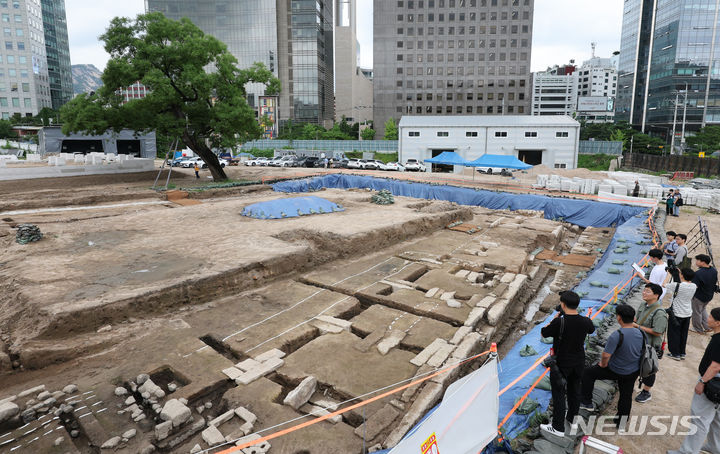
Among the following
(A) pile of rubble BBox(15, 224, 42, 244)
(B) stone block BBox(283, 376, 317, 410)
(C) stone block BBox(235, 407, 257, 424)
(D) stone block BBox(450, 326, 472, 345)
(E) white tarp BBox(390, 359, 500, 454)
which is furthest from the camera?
(A) pile of rubble BBox(15, 224, 42, 244)

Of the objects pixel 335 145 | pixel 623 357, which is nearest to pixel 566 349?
pixel 623 357

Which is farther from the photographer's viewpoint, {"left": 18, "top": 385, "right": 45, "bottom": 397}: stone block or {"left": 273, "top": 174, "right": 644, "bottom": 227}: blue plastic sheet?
{"left": 273, "top": 174, "right": 644, "bottom": 227}: blue plastic sheet

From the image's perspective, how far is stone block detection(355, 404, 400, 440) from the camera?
18.0 feet

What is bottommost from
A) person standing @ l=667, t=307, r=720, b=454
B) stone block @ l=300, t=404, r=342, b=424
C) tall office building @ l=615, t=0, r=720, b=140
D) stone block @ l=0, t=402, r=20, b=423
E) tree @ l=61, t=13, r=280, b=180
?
stone block @ l=300, t=404, r=342, b=424

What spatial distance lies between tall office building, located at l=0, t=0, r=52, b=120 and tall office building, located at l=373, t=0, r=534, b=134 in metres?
72.9

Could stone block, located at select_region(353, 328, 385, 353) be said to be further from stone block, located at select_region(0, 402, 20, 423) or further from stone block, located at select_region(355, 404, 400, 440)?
stone block, located at select_region(0, 402, 20, 423)

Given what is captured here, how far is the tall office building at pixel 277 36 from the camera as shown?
276 feet

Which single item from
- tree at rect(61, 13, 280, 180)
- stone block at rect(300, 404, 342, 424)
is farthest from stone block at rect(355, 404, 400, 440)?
tree at rect(61, 13, 280, 180)

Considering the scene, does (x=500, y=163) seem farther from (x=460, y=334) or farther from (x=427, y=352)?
(x=427, y=352)

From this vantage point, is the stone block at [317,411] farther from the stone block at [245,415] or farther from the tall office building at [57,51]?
the tall office building at [57,51]

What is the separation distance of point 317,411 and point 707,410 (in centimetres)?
473

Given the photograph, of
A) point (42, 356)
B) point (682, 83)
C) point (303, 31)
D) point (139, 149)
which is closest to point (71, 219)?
point (42, 356)

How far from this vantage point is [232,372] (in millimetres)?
6742

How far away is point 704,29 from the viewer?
253 ft
